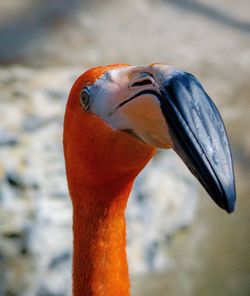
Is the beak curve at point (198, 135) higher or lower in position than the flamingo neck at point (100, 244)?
higher

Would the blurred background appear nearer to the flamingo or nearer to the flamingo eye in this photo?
the flamingo

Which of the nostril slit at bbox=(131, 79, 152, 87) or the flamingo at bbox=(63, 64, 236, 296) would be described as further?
the nostril slit at bbox=(131, 79, 152, 87)

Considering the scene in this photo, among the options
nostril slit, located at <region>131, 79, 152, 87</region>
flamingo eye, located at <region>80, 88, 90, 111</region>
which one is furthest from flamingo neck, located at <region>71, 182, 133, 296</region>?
nostril slit, located at <region>131, 79, 152, 87</region>

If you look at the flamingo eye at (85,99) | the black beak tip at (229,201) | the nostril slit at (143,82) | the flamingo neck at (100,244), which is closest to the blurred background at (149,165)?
the flamingo neck at (100,244)

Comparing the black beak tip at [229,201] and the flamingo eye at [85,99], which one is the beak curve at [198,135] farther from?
the flamingo eye at [85,99]

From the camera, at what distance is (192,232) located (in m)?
2.99

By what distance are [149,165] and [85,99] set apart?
139 cm

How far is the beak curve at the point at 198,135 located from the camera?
1180 mm

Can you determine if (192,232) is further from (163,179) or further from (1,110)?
(1,110)

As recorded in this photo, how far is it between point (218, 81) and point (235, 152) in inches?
23.5

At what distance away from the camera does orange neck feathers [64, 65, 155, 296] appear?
4.85ft

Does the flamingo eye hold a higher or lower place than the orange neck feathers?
higher

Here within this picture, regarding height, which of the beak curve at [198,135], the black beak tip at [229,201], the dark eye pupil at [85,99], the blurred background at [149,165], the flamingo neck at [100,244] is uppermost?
the beak curve at [198,135]

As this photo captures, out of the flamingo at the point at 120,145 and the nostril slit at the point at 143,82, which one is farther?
the nostril slit at the point at 143,82
